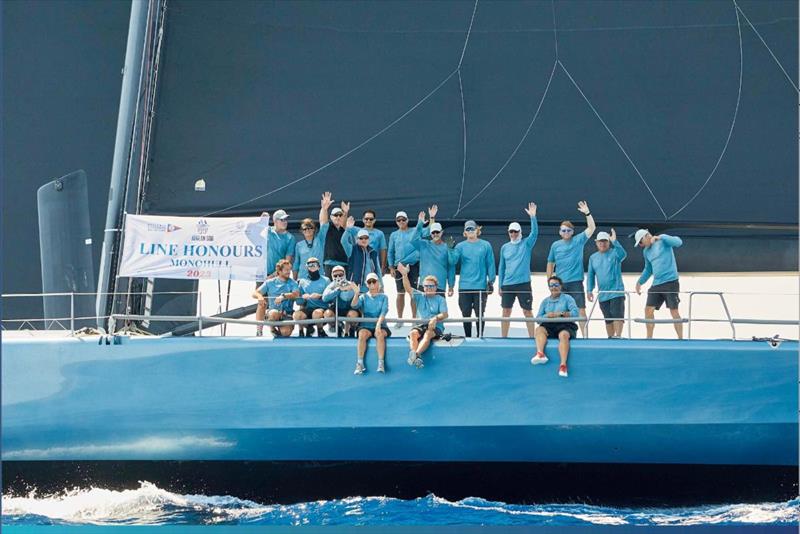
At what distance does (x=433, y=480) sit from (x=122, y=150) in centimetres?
338

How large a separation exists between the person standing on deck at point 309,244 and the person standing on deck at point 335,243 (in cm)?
3

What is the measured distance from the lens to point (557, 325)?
8.52m

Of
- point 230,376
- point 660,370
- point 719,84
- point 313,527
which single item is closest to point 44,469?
point 230,376

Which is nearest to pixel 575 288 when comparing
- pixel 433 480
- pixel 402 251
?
pixel 402 251

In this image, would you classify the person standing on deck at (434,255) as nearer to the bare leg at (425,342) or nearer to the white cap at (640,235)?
the bare leg at (425,342)

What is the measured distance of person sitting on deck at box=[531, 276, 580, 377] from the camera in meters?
8.35

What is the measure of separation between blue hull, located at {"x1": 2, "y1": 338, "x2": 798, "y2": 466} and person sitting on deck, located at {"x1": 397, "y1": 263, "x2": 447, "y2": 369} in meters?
0.10

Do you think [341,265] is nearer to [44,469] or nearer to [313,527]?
[313,527]

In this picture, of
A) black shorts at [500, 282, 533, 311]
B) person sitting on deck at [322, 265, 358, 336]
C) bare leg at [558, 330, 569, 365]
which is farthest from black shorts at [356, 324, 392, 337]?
bare leg at [558, 330, 569, 365]

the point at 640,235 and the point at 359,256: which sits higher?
the point at 640,235

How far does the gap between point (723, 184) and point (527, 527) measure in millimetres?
3180

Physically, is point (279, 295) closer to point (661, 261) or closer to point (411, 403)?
point (411, 403)

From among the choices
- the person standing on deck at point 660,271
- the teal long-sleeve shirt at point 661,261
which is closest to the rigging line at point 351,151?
the person standing on deck at point 660,271

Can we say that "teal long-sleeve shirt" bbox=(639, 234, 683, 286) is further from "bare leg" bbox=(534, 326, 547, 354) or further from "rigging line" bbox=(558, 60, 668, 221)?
"bare leg" bbox=(534, 326, 547, 354)
